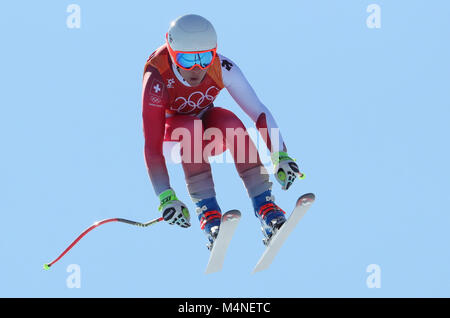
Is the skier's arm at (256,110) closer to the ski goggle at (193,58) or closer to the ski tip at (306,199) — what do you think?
the ski goggle at (193,58)

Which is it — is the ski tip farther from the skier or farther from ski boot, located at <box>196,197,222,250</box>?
ski boot, located at <box>196,197,222,250</box>

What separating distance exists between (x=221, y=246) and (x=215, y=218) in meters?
0.43

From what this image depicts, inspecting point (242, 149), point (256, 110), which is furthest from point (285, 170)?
point (256, 110)

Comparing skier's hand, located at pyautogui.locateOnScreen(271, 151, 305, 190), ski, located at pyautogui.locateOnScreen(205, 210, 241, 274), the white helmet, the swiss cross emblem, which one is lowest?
ski, located at pyautogui.locateOnScreen(205, 210, 241, 274)

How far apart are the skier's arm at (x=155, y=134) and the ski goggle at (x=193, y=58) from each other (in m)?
0.38

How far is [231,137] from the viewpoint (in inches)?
→ 456

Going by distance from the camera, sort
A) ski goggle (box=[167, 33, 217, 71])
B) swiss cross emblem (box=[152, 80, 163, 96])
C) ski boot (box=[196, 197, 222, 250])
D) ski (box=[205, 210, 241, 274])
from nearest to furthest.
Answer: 1. ski (box=[205, 210, 241, 274])
2. ski goggle (box=[167, 33, 217, 71])
3. swiss cross emblem (box=[152, 80, 163, 96])
4. ski boot (box=[196, 197, 222, 250])

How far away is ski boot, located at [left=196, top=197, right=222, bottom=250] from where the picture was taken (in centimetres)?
1151

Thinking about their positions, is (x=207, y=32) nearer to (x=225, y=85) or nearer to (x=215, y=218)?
(x=225, y=85)

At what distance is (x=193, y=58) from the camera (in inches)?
442

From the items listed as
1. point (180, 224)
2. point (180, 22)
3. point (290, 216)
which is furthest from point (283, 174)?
point (180, 22)

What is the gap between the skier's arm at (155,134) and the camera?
37.0ft

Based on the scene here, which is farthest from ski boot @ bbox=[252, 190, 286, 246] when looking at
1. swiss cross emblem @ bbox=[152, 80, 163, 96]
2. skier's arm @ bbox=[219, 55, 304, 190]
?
swiss cross emblem @ bbox=[152, 80, 163, 96]

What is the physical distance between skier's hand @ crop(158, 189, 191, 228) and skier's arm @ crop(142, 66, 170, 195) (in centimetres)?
18
